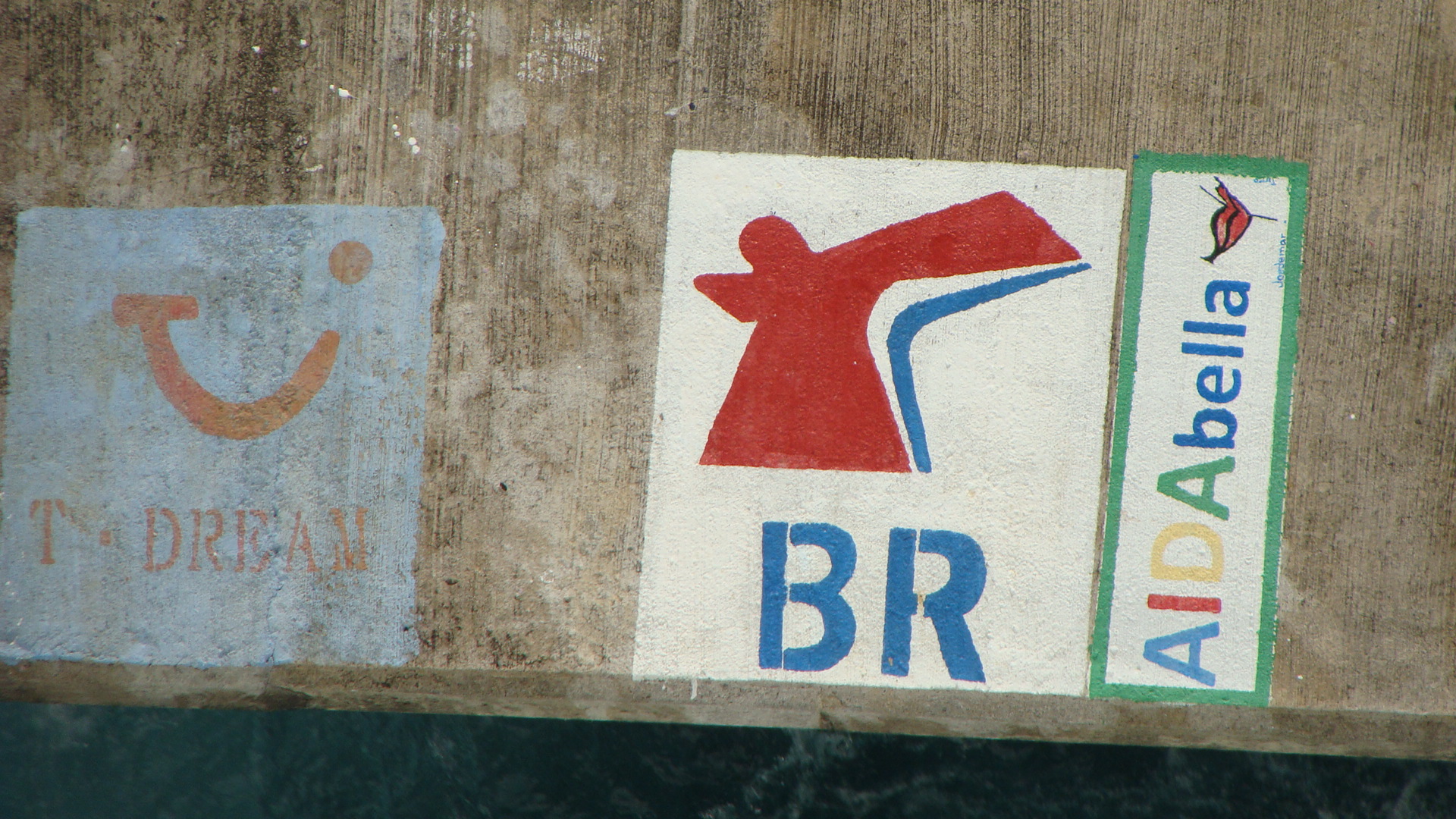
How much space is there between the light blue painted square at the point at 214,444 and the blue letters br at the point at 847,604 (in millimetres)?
1564

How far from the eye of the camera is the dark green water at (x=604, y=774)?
496cm

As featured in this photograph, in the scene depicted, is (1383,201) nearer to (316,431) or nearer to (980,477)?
(980,477)

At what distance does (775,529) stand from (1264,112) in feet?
9.17

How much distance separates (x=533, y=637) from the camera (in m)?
3.66

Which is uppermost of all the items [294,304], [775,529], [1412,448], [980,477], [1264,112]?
[1264,112]

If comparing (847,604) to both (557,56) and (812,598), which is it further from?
(557,56)

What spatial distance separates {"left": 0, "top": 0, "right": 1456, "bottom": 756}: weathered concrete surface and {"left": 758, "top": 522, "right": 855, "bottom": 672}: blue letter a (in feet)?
1.00

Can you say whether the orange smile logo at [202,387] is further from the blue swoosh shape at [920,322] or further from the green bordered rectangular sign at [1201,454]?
the green bordered rectangular sign at [1201,454]

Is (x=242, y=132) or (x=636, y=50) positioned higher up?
(x=636, y=50)

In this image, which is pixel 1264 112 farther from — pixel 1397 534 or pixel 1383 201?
pixel 1397 534

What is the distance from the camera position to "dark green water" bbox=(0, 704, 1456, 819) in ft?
16.3

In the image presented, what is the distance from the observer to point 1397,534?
12.0 feet

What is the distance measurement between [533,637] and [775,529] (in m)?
1.14

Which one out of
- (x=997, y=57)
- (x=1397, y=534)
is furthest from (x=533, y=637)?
(x=1397, y=534)
